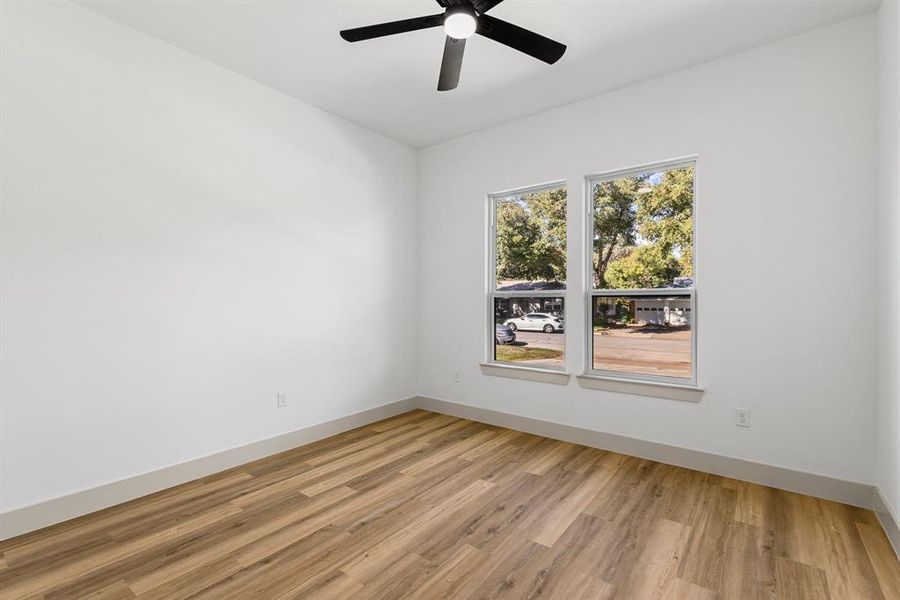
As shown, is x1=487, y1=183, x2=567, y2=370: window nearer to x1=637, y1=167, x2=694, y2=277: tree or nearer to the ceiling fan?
x1=637, y1=167, x2=694, y2=277: tree

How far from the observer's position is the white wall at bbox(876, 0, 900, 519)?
2131 millimetres

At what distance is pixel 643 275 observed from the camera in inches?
135

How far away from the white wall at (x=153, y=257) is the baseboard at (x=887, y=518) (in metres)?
3.72

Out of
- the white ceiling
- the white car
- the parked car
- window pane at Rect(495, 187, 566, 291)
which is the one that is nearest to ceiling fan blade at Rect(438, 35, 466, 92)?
the white ceiling

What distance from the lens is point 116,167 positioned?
2.63 meters

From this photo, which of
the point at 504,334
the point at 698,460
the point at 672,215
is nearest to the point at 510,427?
the point at 504,334

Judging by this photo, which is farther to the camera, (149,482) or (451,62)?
(149,482)

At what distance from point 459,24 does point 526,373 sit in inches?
113

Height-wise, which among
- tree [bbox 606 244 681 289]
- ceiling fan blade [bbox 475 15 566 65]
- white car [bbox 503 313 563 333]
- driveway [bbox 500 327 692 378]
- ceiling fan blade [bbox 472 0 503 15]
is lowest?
driveway [bbox 500 327 692 378]

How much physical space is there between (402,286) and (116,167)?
2642 mm

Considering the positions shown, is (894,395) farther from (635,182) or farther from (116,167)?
(116,167)

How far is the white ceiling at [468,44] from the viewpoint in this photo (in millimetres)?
2502

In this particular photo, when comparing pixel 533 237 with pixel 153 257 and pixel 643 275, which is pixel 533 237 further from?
pixel 153 257

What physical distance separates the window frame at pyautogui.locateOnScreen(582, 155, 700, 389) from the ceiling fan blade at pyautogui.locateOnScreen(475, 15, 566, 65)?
1504 mm
